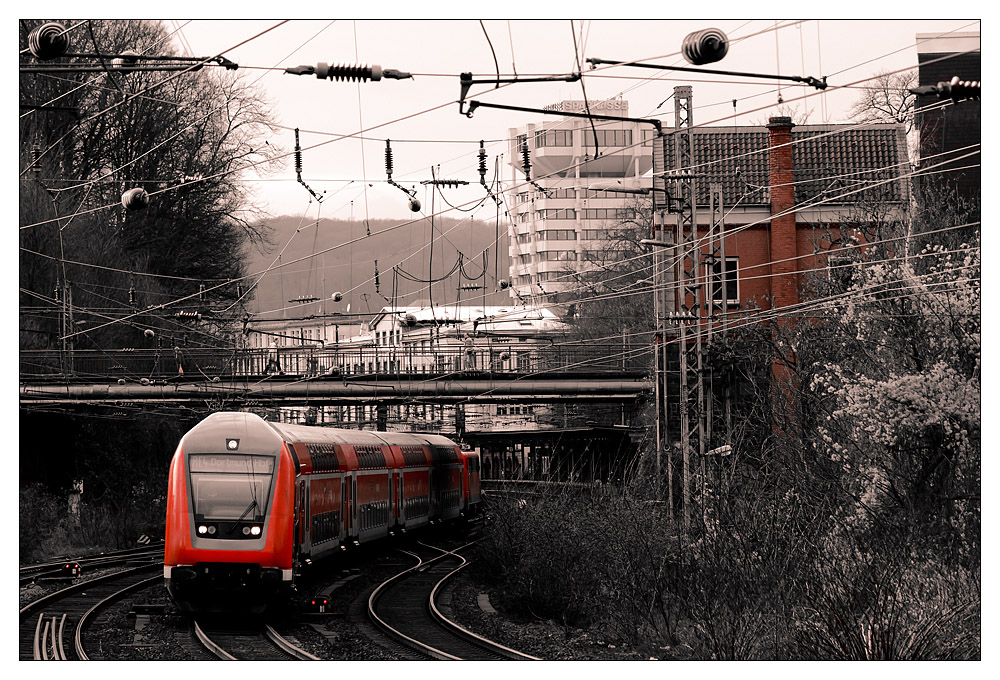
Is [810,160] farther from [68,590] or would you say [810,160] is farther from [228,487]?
[68,590]

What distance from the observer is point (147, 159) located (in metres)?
18.4

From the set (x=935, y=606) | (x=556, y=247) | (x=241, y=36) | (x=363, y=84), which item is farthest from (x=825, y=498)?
(x=556, y=247)

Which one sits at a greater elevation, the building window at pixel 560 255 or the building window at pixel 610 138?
the building window at pixel 610 138

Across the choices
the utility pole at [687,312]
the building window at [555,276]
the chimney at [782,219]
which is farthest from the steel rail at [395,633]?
the chimney at [782,219]

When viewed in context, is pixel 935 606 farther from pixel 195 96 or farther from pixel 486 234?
pixel 195 96

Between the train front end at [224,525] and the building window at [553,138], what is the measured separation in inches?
192

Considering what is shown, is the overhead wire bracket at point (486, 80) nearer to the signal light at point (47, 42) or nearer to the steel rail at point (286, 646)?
the signal light at point (47, 42)

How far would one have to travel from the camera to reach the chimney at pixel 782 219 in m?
22.1

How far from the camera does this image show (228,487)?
13.4 meters

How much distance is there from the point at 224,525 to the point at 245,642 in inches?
52.6

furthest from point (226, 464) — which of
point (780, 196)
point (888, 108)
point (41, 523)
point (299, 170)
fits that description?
point (780, 196)

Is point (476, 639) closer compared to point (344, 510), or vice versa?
point (476, 639)

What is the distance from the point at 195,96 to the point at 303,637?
24.9 feet

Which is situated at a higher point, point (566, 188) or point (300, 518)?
point (566, 188)
